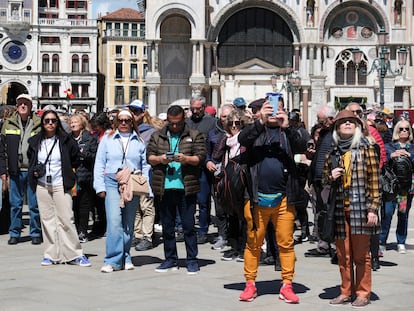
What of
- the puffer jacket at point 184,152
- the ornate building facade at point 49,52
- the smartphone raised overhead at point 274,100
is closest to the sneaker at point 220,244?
the puffer jacket at point 184,152

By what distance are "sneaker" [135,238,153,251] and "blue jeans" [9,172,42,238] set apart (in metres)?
1.71

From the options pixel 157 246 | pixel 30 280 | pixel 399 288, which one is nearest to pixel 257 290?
pixel 399 288

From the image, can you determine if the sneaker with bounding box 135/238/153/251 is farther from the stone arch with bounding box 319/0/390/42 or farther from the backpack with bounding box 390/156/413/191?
the stone arch with bounding box 319/0/390/42

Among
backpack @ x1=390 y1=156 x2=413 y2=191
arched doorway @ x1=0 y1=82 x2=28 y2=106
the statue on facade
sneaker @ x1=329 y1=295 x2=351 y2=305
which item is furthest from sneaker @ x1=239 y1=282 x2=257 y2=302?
arched doorway @ x1=0 y1=82 x2=28 y2=106

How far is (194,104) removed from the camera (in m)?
12.6

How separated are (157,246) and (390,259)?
11.3 ft

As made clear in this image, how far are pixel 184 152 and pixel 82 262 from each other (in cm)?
198

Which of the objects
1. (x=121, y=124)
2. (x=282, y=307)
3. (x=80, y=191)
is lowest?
(x=282, y=307)

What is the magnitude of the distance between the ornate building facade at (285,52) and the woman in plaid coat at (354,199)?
4002cm

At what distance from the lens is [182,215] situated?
381 inches

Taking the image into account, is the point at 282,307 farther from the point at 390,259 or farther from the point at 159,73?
the point at 159,73

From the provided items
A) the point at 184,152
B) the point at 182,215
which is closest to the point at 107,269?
the point at 182,215

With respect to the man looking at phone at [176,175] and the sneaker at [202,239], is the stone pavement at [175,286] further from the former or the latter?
the sneaker at [202,239]

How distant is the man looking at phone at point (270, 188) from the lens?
7.90 m
